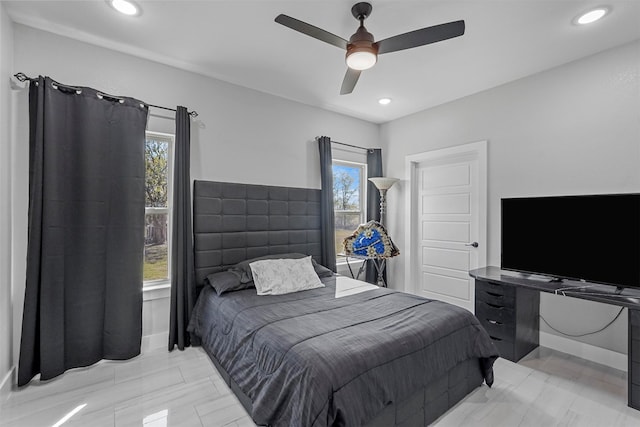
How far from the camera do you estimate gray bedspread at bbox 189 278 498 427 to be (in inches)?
59.5

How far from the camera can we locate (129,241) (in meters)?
2.70

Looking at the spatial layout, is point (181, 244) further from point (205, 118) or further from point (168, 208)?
point (205, 118)

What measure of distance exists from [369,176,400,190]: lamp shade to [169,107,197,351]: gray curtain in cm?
257

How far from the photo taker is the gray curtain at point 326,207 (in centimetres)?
404

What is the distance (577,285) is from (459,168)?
186cm

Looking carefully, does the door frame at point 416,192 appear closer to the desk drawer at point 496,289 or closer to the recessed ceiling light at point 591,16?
the desk drawer at point 496,289

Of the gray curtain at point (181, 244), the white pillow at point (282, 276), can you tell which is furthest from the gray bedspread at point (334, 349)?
the gray curtain at point (181, 244)

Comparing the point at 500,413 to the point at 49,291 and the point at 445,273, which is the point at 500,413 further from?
the point at 49,291

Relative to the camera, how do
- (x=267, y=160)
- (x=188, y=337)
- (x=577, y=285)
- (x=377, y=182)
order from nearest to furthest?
(x=577, y=285)
(x=188, y=337)
(x=267, y=160)
(x=377, y=182)

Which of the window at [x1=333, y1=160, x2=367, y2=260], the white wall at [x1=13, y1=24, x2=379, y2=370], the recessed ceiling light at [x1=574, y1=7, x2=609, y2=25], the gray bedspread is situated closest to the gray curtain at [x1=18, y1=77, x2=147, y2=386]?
the white wall at [x1=13, y1=24, x2=379, y2=370]

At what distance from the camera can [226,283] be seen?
9.26 ft

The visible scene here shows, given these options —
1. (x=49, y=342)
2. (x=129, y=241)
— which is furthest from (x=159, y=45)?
(x=49, y=342)

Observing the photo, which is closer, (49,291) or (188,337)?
(49,291)

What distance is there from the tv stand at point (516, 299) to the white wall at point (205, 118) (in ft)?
7.90
